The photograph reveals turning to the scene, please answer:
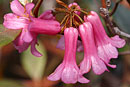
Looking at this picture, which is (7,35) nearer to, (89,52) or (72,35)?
(72,35)

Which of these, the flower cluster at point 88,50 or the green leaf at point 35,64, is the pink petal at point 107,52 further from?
the green leaf at point 35,64

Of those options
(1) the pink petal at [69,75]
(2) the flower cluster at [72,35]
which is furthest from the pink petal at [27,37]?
(1) the pink petal at [69,75]

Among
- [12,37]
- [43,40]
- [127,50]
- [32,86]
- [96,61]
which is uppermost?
[12,37]

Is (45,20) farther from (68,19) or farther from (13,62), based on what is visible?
(13,62)

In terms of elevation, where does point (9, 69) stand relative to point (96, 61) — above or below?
below

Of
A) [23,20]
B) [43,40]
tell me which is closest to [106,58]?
[23,20]

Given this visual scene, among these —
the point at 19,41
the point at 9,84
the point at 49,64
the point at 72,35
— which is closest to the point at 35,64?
the point at 9,84
